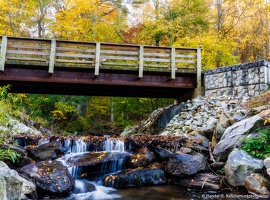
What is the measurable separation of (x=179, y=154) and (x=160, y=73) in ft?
16.0

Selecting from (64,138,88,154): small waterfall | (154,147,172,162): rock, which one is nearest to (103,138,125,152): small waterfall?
(64,138,88,154): small waterfall

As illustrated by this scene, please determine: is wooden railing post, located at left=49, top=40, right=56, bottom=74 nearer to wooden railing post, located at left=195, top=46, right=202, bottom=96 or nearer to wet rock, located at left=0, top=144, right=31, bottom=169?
wet rock, located at left=0, top=144, right=31, bottom=169

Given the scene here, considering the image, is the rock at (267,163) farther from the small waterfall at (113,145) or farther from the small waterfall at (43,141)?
the small waterfall at (43,141)

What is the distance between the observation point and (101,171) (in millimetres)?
6281

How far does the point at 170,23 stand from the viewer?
15.7 m

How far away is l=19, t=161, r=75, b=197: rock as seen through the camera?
490 centimetres

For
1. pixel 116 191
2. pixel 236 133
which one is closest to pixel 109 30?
pixel 236 133

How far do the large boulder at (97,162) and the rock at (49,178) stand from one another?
0.82 m

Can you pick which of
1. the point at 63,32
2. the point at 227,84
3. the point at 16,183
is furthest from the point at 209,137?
the point at 63,32

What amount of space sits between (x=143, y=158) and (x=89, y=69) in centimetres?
477

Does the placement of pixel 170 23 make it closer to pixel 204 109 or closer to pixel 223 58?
pixel 223 58

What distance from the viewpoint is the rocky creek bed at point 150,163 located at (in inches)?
194

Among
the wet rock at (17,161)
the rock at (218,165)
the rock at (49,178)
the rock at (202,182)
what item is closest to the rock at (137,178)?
the rock at (202,182)

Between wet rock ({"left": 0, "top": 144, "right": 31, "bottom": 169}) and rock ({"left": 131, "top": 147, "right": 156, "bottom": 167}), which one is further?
rock ({"left": 131, "top": 147, "right": 156, "bottom": 167})
